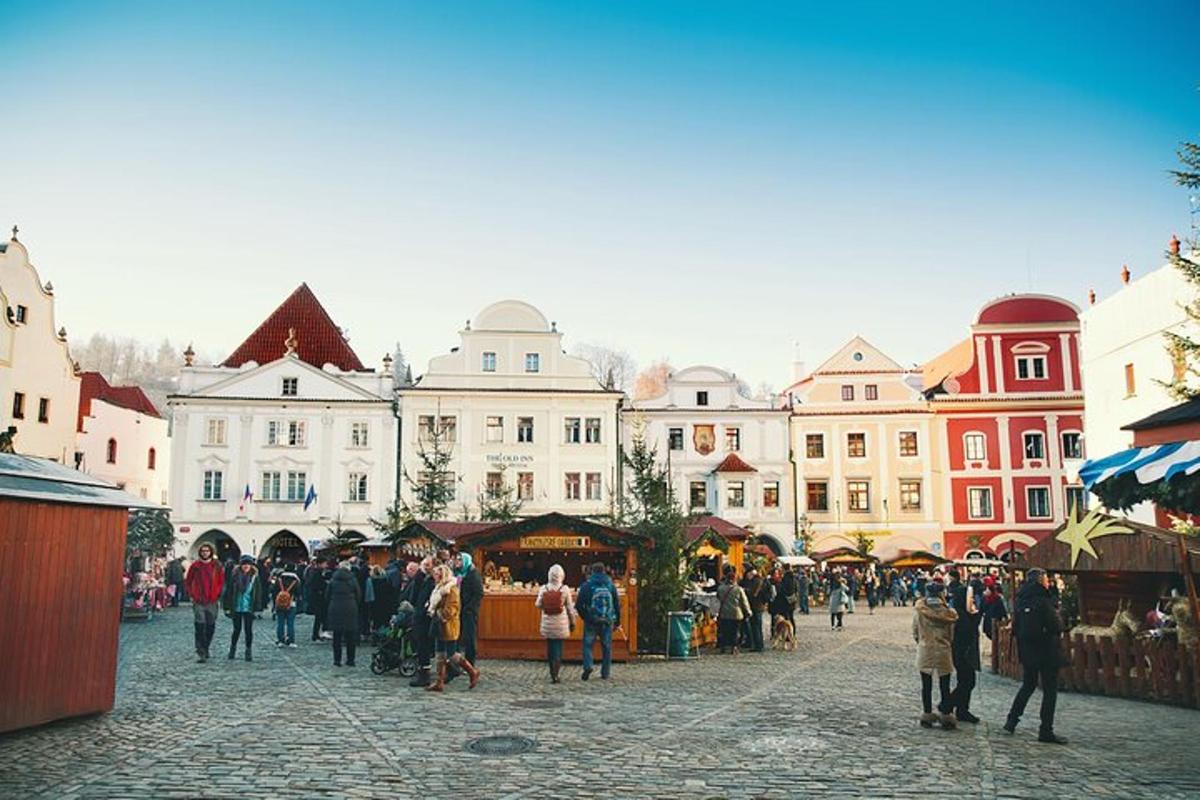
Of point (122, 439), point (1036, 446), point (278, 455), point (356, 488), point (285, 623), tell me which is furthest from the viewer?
point (122, 439)

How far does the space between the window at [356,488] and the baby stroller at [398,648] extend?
105ft

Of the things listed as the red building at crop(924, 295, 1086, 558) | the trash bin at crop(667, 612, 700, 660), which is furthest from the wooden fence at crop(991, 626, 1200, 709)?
the red building at crop(924, 295, 1086, 558)

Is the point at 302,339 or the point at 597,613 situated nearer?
the point at 597,613

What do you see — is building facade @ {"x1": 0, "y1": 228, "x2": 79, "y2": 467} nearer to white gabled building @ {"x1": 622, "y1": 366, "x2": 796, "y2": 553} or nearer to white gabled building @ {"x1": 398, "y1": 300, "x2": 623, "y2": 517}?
white gabled building @ {"x1": 398, "y1": 300, "x2": 623, "y2": 517}

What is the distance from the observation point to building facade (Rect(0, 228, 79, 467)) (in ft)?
119

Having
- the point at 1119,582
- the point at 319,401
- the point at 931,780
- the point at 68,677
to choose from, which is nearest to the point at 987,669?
the point at 1119,582

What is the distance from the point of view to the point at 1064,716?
11953 mm

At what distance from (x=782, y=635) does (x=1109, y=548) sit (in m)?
8.12

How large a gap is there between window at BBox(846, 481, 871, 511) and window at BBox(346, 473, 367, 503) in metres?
24.8

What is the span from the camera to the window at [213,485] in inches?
1794

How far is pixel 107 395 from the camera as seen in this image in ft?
181

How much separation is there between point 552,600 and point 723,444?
36.0m

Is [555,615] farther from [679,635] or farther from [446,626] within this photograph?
[679,635]

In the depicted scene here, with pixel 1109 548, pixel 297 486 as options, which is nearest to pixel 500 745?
pixel 1109 548
